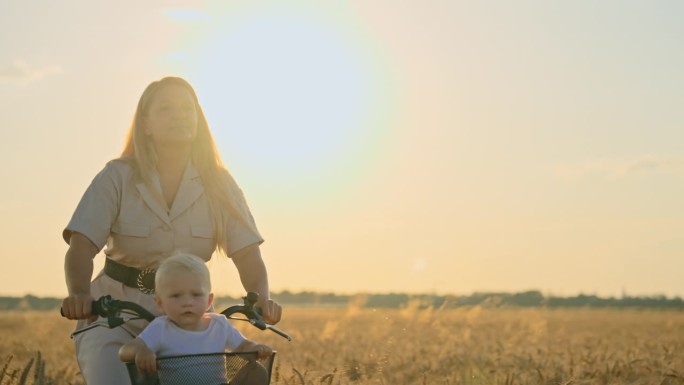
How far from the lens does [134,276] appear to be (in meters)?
6.16

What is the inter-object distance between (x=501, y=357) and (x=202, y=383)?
26.3 ft

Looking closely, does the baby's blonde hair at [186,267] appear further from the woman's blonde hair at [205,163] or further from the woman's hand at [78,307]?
the woman's blonde hair at [205,163]

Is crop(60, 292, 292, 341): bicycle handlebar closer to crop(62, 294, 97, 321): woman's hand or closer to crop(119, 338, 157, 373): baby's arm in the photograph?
crop(62, 294, 97, 321): woman's hand

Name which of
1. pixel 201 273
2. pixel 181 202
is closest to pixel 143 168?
pixel 181 202

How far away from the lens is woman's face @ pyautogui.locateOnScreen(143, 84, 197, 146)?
6.13 meters

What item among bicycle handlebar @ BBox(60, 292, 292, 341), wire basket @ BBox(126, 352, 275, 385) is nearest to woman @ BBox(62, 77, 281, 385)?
bicycle handlebar @ BBox(60, 292, 292, 341)

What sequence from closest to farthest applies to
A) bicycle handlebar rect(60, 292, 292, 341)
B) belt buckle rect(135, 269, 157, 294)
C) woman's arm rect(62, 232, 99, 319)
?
bicycle handlebar rect(60, 292, 292, 341)
woman's arm rect(62, 232, 99, 319)
belt buckle rect(135, 269, 157, 294)

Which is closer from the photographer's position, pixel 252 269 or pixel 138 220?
pixel 138 220

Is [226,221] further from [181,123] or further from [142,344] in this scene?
[142,344]

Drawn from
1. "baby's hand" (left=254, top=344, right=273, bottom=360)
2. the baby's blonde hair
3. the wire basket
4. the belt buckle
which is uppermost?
the belt buckle

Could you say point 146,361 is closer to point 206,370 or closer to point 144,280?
point 206,370

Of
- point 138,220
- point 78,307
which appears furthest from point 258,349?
point 138,220

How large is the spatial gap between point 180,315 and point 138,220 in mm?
1500

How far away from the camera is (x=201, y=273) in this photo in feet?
15.5
